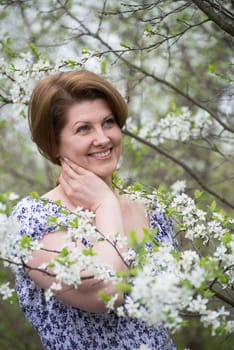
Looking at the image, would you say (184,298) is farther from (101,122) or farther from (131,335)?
(101,122)

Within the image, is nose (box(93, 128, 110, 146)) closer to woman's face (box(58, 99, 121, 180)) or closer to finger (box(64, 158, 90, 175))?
woman's face (box(58, 99, 121, 180))

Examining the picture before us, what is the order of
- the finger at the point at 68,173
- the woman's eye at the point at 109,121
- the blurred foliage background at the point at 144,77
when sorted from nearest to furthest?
the finger at the point at 68,173
the woman's eye at the point at 109,121
the blurred foliage background at the point at 144,77

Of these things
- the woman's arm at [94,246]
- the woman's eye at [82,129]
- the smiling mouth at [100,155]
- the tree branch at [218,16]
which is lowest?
the woman's arm at [94,246]

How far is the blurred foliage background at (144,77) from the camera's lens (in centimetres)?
329

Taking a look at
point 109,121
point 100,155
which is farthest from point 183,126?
point 100,155

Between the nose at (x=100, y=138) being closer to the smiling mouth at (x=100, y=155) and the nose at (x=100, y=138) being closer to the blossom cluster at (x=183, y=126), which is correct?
the smiling mouth at (x=100, y=155)

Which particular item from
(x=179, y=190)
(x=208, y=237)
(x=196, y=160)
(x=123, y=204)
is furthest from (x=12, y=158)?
(x=208, y=237)

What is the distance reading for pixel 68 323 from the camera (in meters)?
2.55

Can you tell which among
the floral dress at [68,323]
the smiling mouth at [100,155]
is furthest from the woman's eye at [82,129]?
the floral dress at [68,323]

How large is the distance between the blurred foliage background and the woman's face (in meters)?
0.31

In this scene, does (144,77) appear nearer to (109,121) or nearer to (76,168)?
(109,121)

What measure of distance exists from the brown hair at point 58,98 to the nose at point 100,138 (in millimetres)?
149

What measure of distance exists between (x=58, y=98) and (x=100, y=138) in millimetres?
250

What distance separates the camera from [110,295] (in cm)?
212
